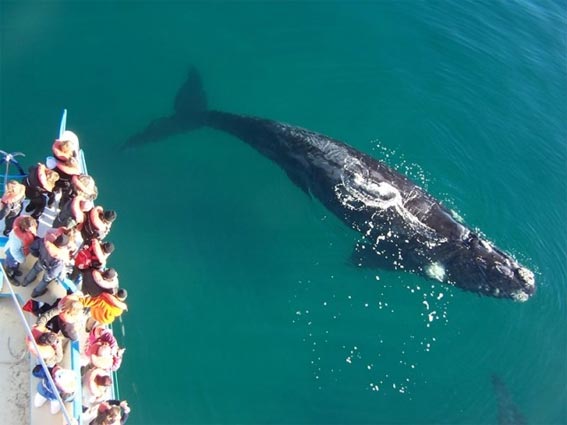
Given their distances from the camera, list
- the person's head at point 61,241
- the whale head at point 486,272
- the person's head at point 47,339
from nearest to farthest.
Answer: the person's head at point 47,339, the person's head at point 61,241, the whale head at point 486,272

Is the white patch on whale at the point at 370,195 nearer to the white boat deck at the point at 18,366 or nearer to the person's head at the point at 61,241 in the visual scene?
the white boat deck at the point at 18,366

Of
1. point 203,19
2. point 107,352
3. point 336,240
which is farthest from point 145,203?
point 203,19

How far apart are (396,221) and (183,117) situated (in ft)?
25.7

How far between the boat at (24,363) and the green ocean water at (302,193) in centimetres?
377

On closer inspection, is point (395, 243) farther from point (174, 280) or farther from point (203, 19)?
point (203, 19)

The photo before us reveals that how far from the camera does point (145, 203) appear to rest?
1791cm

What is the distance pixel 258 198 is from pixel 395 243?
454 cm

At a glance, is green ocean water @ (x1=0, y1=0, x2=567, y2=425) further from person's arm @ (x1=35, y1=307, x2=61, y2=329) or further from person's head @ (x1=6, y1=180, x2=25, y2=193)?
person's head @ (x1=6, y1=180, x2=25, y2=193)

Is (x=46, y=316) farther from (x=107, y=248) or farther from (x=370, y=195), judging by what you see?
(x=370, y=195)

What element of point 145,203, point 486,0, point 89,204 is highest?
point 486,0

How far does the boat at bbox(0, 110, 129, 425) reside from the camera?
35.4 feet

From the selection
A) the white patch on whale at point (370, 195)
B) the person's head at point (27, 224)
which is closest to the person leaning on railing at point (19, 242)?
the person's head at point (27, 224)

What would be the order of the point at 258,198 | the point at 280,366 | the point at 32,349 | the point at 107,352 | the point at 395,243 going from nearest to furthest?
the point at 32,349
the point at 107,352
the point at 280,366
the point at 395,243
the point at 258,198

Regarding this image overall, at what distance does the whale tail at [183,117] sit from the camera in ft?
62.3
